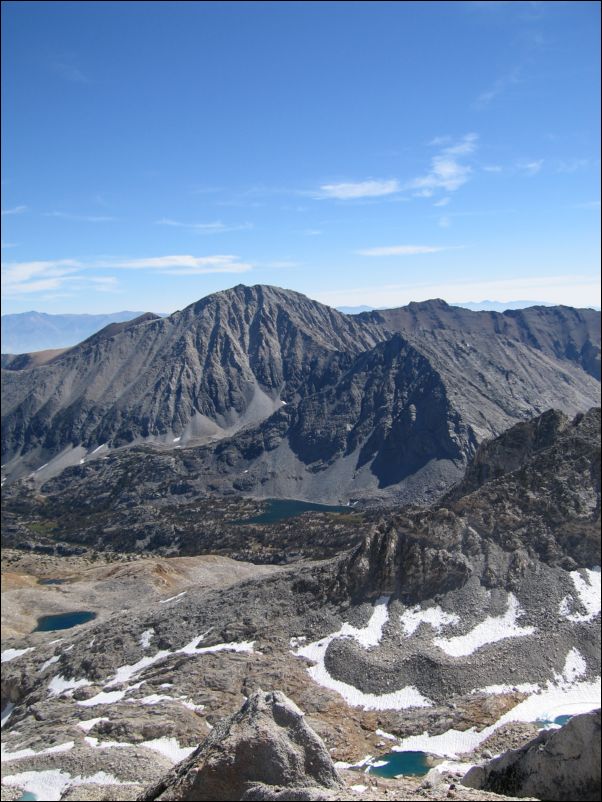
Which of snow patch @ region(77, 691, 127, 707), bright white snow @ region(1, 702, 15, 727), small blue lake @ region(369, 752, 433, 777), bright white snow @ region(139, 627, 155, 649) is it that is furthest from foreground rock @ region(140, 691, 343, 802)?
bright white snow @ region(1, 702, 15, 727)

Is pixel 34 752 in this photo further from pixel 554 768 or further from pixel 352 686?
pixel 554 768

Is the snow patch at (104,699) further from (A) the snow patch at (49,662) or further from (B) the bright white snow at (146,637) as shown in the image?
(A) the snow patch at (49,662)

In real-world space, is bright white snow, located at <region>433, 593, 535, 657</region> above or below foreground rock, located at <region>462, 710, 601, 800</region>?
below

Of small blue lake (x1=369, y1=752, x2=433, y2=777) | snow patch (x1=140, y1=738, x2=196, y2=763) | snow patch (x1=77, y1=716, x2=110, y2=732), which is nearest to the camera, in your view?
small blue lake (x1=369, y1=752, x2=433, y2=777)

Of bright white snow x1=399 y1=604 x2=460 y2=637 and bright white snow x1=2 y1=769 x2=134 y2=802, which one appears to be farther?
bright white snow x1=399 y1=604 x2=460 y2=637

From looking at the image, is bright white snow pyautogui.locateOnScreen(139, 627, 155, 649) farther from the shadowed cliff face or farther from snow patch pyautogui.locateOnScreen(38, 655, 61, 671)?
the shadowed cliff face

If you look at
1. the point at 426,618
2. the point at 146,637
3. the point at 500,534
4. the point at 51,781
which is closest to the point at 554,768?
the point at 51,781

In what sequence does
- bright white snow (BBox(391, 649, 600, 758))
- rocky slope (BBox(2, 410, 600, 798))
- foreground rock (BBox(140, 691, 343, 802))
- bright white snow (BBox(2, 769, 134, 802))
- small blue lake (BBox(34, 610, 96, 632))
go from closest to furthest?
foreground rock (BBox(140, 691, 343, 802)) → bright white snow (BBox(2, 769, 134, 802)) → bright white snow (BBox(391, 649, 600, 758)) → rocky slope (BBox(2, 410, 600, 798)) → small blue lake (BBox(34, 610, 96, 632))
